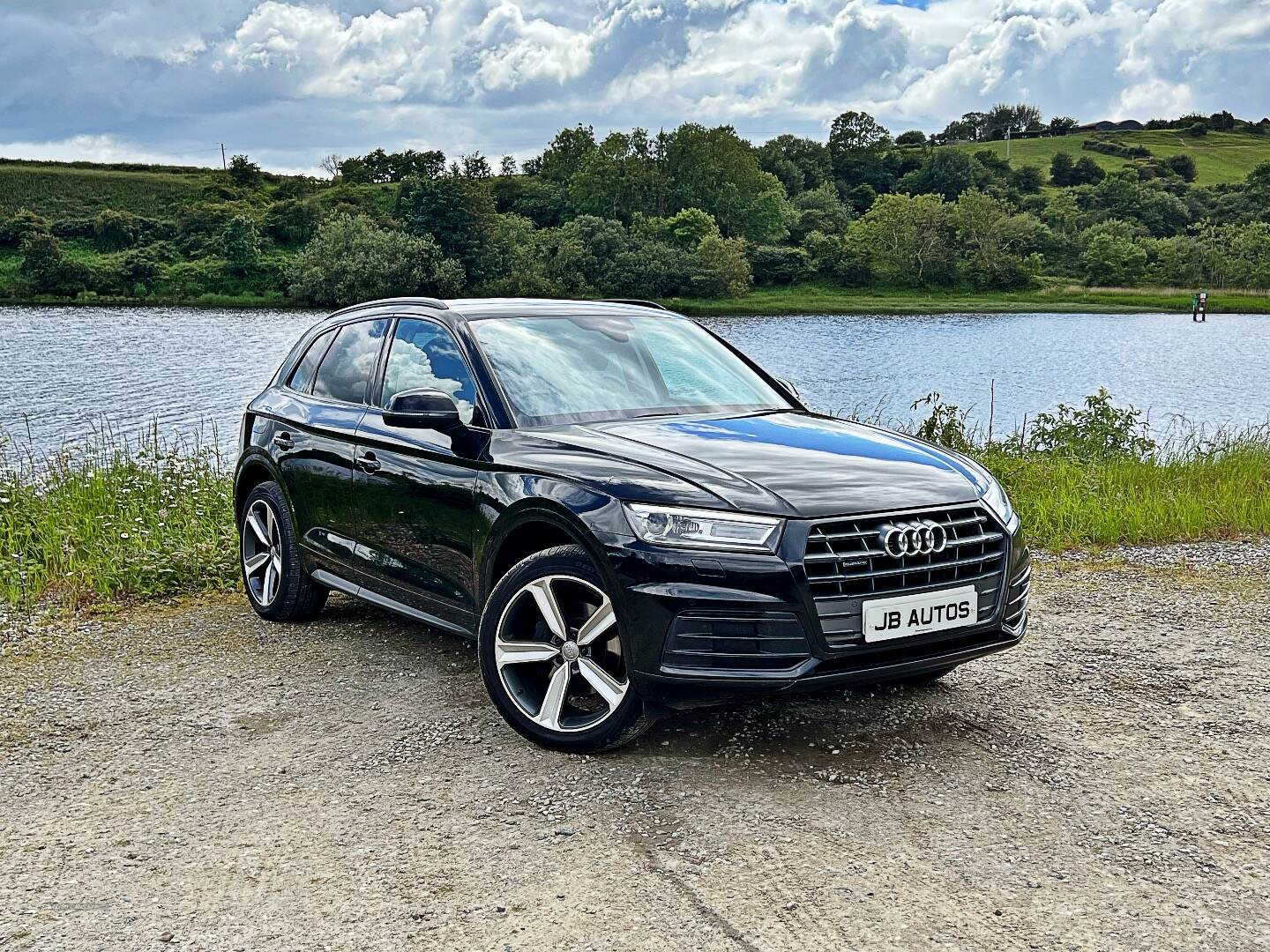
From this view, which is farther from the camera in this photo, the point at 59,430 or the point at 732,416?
the point at 59,430

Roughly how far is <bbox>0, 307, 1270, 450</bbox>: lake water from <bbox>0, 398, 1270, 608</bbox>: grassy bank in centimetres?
246

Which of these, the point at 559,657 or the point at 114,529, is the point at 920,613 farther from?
the point at 114,529

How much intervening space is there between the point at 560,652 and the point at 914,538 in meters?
1.35

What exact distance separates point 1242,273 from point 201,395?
3480 inches

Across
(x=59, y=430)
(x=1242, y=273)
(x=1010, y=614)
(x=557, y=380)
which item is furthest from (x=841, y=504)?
(x=1242, y=273)

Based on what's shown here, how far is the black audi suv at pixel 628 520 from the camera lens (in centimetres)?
398

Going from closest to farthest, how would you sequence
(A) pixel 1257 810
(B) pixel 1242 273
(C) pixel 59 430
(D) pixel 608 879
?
(D) pixel 608 879 < (A) pixel 1257 810 < (C) pixel 59 430 < (B) pixel 1242 273

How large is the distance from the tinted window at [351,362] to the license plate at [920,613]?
2.97 m

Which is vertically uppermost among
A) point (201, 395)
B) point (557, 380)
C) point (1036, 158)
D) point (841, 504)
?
point (1036, 158)

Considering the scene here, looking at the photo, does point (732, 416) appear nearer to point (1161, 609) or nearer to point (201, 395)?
point (1161, 609)

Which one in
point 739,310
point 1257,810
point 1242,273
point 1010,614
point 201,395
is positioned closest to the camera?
point 1257,810

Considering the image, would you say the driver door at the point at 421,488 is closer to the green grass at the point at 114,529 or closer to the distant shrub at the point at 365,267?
the green grass at the point at 114,529

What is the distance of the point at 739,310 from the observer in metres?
81.2

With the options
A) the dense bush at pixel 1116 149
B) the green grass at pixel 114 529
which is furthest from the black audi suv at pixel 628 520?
the dense bush at pixel 1116 149
